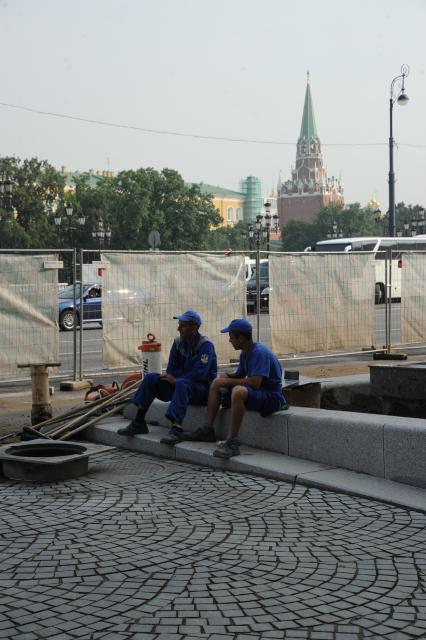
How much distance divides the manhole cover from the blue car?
4.91 meters

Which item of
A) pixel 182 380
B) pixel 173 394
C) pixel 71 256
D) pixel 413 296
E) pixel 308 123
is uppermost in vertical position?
pixel 308 123

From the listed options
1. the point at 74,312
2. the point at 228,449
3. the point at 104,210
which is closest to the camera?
the point at 228,449

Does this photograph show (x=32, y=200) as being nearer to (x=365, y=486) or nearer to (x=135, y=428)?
(x=135, y=428)

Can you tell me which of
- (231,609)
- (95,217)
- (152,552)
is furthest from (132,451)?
(95,217)

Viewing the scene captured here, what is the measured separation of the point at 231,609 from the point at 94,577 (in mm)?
834

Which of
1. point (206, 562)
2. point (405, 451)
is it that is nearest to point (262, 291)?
point (405, 451)

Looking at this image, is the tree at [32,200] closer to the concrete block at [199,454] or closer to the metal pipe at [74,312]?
the metal pipe at [74,312]

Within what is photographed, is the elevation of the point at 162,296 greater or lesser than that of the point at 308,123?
lesser

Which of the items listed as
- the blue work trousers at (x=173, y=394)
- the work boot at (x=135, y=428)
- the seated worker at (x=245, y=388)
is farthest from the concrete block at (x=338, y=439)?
the work boot at (x=135, y=428)

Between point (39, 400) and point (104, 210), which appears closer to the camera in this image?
point (39, 400)

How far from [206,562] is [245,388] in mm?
2639

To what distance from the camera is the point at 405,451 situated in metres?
6.23

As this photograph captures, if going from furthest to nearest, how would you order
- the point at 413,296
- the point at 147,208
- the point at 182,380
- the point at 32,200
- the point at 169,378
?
the point at 147,208, the point at 32,200, the point at 413,296, the point at 169,378, the point at 182,380

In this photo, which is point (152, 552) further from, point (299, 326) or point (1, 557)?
point (299, 326)
